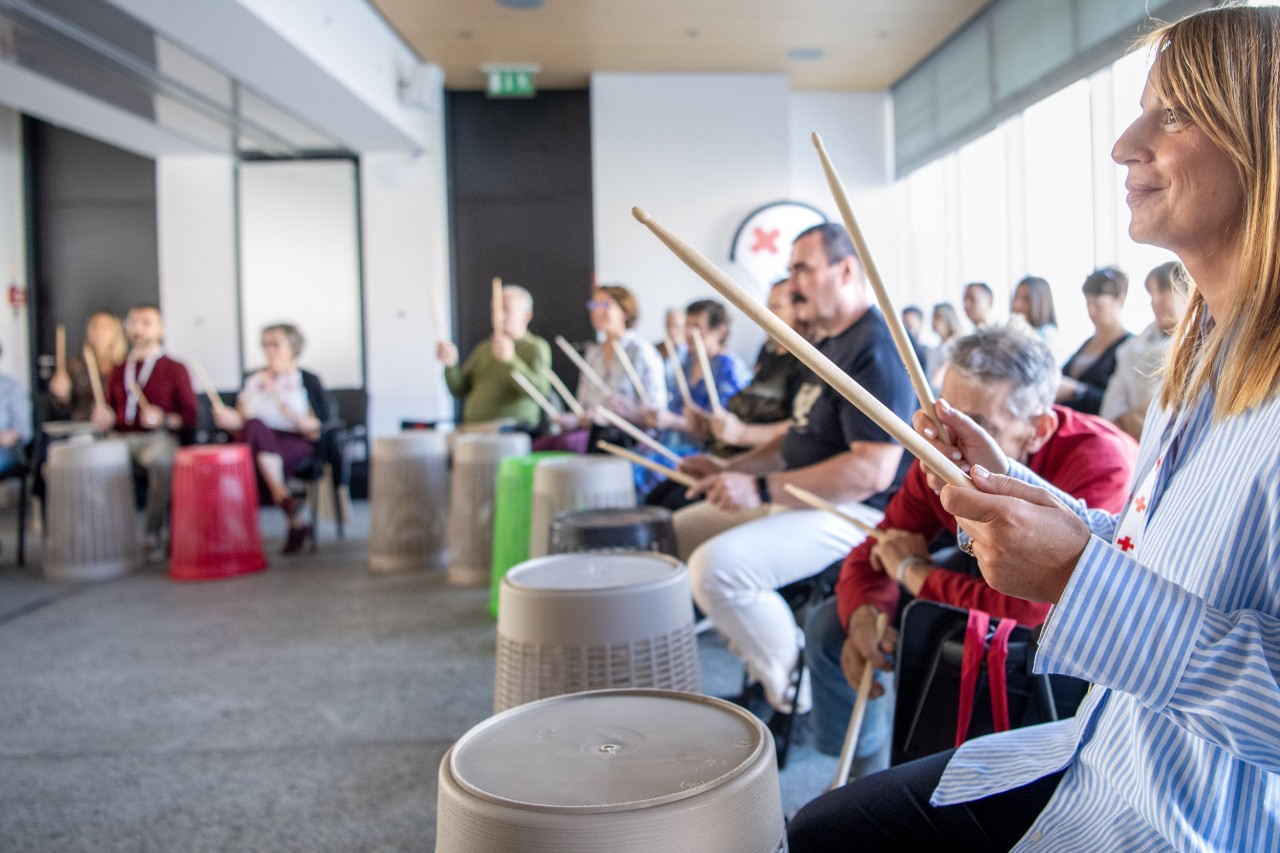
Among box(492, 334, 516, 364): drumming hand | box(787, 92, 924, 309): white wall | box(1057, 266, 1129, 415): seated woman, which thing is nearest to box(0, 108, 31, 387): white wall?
box(492, 334, 516, 364): drumming hand

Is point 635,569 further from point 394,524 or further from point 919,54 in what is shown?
point 919,54

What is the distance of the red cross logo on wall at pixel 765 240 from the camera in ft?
22.7

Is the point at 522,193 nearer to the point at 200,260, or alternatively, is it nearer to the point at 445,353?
the point at 200,260

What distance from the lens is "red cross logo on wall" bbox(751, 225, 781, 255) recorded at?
693 cm

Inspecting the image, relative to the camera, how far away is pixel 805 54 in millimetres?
6512

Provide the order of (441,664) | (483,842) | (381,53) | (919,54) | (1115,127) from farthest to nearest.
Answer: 1. (919,54)
2. (381,53)
3. (1115,127)
4. (441,664)
5. (483,842)

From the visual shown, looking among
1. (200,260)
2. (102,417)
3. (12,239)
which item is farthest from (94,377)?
(12,239)

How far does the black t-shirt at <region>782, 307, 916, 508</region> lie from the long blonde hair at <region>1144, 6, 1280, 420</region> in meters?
1.10

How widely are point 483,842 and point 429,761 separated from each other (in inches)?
59.0

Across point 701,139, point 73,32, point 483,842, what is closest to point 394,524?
point 73,32

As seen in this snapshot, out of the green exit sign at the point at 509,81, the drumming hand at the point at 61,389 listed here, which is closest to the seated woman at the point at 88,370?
the drumming hand at the point at 61,389

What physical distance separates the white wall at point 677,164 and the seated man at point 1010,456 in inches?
212

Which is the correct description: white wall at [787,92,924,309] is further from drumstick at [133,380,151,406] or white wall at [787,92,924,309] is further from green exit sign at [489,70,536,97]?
drumstick at [133,380,151,406]

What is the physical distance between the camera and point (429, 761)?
2127mm
